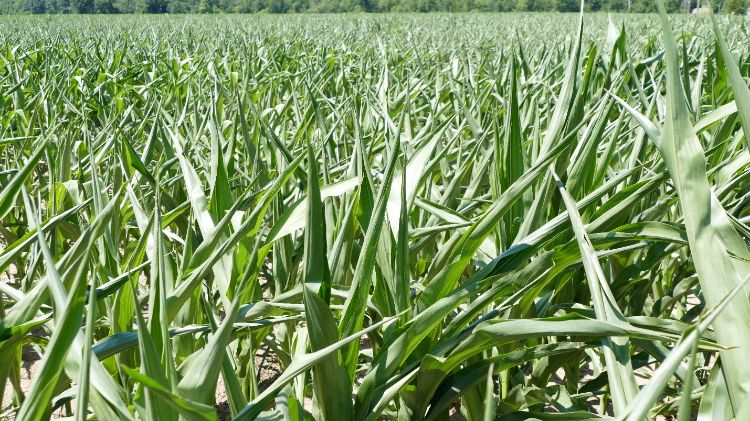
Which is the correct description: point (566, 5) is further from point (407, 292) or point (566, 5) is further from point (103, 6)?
point (407, 292)

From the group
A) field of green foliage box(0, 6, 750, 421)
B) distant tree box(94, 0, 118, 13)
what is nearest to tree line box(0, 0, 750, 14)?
distant tree box(94, 0, 118, 13)

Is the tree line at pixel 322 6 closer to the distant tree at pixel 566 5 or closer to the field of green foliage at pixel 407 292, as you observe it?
the distant tree at pixel 566 5

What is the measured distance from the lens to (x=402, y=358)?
2.45ft

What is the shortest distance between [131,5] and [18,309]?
48789 mm

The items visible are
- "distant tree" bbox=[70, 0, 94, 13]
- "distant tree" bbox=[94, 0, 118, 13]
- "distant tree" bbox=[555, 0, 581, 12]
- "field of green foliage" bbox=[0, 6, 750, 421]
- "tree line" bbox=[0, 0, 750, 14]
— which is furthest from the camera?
"distant tree" bbox=[70, 0, 94, 13]

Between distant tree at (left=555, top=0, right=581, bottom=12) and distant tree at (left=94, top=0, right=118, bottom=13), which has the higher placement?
distant tree at (left=94, top=0, right=118, bottom=13)

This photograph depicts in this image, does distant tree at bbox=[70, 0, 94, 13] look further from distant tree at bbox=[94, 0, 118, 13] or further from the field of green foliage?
the field of green foliage

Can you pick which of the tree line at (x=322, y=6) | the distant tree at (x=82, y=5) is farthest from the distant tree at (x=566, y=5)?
the distant tree at (x=82, y=5)

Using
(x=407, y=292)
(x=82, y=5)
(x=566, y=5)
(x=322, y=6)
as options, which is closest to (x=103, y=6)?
(x=82, y=5)

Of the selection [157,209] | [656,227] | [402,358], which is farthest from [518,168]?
[157,209]

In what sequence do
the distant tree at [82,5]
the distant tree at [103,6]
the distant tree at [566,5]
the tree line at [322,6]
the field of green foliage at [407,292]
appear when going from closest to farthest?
the field of green foliage at [407,292] < the distant tree at [566,5] < the tree line at [322,6] < the distant tree at [103,6] < the distant tree at [82,5]

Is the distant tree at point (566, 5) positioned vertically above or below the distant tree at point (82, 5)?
below

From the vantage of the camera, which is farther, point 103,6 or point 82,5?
point 82,5

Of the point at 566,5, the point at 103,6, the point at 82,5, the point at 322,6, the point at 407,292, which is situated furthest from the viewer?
the point at 322,6
